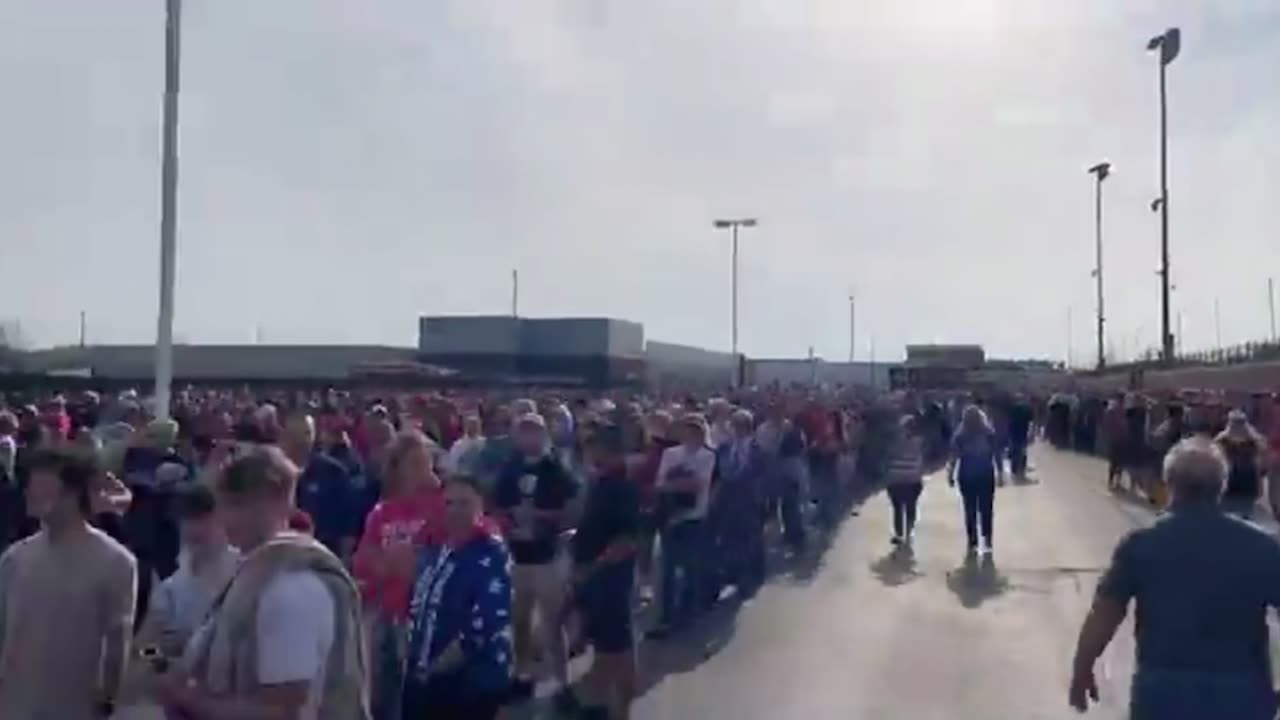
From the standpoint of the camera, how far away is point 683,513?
14.4m

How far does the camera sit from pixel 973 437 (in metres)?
19.1

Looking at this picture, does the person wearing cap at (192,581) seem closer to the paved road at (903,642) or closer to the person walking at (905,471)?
the paved road at (903,642)

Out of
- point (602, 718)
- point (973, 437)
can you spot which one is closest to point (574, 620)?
point (602, 718)

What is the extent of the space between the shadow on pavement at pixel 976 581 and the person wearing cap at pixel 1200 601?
377 inches

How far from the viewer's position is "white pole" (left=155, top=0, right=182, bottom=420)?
16438mm

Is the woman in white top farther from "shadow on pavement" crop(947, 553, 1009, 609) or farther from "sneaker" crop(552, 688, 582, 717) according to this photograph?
"sneaker" crop(552, 688, 582, 717)

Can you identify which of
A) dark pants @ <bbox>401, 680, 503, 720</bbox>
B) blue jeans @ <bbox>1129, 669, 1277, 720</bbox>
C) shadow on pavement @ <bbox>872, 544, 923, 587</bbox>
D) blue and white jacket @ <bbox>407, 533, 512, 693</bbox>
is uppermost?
blue and white jacket @ <bbox>407, 533, 512, 693</bbox>

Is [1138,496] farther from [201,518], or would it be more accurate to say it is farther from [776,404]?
[201,518]

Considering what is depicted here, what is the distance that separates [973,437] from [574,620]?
890 centimetres

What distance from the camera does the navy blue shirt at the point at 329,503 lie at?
1142cm

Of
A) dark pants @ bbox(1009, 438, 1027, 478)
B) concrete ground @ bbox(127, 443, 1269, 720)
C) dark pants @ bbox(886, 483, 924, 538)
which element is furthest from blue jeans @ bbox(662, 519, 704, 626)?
dark pants @ bbox(1009, 438, 1027, 478)

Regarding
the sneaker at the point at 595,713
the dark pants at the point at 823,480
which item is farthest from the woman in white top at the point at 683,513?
the dark pants at the point at 823,480

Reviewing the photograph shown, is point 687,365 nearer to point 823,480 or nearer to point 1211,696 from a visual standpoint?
point 823,480

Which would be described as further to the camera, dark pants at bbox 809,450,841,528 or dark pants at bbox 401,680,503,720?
dark pants at bbox 809,450,841,528
